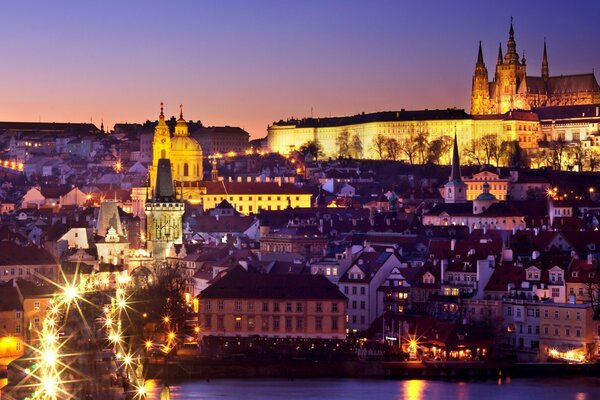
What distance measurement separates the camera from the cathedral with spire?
432 ft

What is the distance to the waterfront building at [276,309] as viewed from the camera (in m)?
40.2

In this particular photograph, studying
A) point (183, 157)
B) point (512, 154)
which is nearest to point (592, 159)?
point (512, 154)

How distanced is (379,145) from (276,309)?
8361 centimetres

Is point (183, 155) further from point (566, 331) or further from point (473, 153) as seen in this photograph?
point (566, 331)

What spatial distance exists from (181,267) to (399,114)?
77.0m

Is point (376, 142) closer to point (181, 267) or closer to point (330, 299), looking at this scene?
point (181, 267)

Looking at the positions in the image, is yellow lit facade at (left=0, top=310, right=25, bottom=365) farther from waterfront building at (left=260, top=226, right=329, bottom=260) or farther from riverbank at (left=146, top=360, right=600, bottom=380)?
waterfront building at (left=260, top=226, right=329, bottom=260)

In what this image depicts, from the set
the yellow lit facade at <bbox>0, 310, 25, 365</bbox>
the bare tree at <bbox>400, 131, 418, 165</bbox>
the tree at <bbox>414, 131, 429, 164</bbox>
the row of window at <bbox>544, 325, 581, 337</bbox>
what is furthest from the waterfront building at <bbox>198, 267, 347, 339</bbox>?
the tree at <bbox>414, 131, 429, 164</bbox>

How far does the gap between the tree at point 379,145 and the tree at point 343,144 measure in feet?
7.40

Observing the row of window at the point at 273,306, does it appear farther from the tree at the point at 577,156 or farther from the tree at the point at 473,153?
the tree at the point at 473,153

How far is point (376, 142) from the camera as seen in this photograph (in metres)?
126

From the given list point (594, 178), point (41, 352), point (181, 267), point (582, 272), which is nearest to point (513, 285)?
point (582, 272)

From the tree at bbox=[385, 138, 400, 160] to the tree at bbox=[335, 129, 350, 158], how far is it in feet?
17.8

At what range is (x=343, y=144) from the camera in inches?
5098
